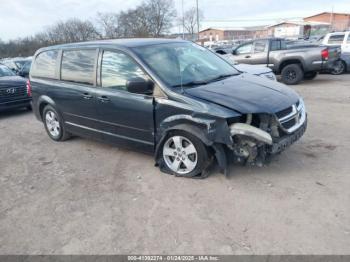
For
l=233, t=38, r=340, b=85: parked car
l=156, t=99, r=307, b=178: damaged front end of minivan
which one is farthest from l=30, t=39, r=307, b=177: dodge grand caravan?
l=233, t=38, r=340, b=85: parked car

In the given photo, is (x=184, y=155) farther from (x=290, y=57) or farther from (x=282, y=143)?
(x=290, y=57)

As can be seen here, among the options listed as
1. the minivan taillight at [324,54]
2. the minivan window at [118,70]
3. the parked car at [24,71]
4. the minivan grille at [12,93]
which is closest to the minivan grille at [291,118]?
the minivan window at [118,70]

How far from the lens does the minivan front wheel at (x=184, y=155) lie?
154 inches

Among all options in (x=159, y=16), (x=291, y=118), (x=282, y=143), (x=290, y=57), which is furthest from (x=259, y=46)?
(x=159, y=16)

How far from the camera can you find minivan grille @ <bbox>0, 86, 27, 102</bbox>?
27.8ft

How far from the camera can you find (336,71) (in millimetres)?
13133

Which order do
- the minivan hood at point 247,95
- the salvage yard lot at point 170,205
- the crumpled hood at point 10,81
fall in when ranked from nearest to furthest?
the salvage yard lot at point 170,205 → the minivan hood at point 247,95 → the crumpled hood at point 10,81

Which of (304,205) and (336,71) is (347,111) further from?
(336,71)

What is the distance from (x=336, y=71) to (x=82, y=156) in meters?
11.7

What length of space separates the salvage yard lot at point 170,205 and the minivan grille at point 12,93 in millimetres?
3805

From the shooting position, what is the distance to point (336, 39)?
44.7ft

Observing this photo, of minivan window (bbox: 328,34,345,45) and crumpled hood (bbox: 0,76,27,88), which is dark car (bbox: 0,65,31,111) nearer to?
crumpled hood (bbox: 0,76,27,88)

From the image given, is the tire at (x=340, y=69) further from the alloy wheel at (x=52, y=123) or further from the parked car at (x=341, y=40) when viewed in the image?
the alloy wheel at (x=52, y=123)

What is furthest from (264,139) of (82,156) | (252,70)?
(252,70)
